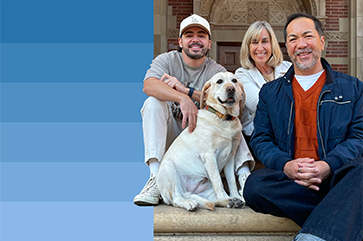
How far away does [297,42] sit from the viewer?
2.40 m

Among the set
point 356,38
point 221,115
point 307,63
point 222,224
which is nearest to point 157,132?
point 221,115

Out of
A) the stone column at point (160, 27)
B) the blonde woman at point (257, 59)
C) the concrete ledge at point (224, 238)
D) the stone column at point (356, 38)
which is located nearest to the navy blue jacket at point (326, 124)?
the concrete ledge at point (224, 238)

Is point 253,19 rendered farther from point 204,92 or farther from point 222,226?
point 222,226

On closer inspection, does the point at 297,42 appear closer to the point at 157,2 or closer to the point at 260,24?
the point at 260,24

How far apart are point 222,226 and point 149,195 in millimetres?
636

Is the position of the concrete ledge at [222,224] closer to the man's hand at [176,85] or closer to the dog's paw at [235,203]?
the dog's paw at [235,203]

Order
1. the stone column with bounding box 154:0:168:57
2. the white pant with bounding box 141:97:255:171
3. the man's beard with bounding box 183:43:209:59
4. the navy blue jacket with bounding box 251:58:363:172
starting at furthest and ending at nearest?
the stone column with bounding box 154:0:168:57 < the man's beard with bounding box 183:43:209:59 < the white pant with bounding box 141:97:255:171 < the navy blue jacket with bounding box 251:58:363:172

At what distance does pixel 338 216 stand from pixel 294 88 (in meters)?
0.94

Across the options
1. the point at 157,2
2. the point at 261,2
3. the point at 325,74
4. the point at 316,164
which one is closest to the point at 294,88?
the point at 325,74

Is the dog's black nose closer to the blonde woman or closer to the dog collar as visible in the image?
the dog collar

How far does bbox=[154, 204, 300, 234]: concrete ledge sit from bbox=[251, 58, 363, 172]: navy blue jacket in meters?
0.38

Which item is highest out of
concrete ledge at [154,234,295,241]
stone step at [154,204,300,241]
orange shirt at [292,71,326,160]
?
orange shirt at [292,71,326,160]

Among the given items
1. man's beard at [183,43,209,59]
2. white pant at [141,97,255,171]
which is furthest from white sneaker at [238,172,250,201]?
man's beard at [183,43,209,59]

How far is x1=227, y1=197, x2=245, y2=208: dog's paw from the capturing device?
2607 millimetres
